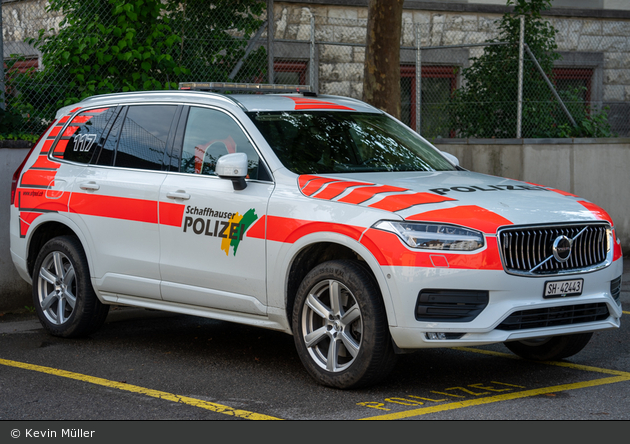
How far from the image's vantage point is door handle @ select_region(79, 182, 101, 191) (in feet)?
24.3

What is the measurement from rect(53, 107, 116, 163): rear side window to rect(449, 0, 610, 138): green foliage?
726cm

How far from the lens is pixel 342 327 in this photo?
5805 millimetres

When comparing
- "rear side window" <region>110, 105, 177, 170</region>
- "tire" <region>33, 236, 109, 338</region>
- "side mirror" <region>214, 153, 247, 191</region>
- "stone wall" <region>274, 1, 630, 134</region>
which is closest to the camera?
"side mirror" <region>214, 153, 247, 191</region>

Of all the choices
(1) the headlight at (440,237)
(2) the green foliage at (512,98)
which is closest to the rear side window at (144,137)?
(1) the headlight at (440,237)

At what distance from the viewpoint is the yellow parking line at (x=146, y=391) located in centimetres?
532

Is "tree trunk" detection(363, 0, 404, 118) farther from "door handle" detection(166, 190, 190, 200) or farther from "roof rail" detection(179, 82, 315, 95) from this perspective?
"door handle" detection(166, 190, 190, 200)

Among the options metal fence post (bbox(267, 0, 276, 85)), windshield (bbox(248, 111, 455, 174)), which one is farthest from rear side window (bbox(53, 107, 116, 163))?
metal fence post (bbox(267, 0, 276, 85))

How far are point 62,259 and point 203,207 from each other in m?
1.89

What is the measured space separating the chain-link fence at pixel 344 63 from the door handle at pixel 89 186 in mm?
2931

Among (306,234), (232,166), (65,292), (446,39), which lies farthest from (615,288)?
(446,39)

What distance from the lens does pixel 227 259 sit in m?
6.38

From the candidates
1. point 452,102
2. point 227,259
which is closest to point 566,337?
point 227,259

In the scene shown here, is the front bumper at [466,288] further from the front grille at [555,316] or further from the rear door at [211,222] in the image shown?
the rear door at [211,222]

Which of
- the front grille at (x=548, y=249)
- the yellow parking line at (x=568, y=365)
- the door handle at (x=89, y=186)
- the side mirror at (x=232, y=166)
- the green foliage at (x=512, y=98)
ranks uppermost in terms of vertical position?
the green foliage at (x=512, y=98)
